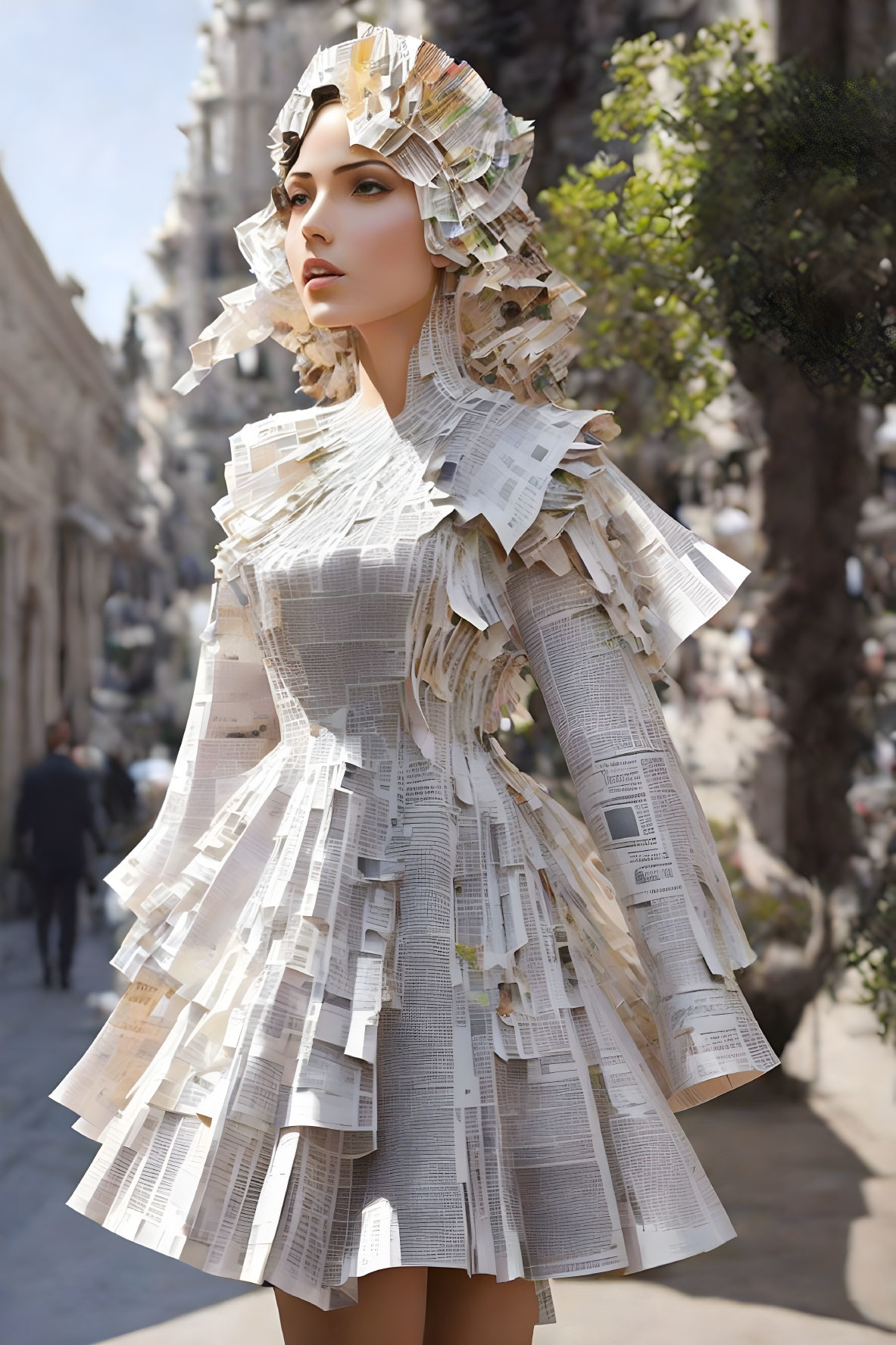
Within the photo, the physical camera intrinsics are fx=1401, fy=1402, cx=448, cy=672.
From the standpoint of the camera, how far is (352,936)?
164 cm

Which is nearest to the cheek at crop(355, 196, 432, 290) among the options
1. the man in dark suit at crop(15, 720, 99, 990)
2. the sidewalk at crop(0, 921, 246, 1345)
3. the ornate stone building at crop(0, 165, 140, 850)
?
the sidewalk at crop(0, 921, 246, 1345)

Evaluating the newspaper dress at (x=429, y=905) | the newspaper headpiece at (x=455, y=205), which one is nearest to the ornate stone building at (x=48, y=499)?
the newspaper headpiece at (x=455, y=205)

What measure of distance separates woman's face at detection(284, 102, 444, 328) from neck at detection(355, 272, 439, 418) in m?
0.04

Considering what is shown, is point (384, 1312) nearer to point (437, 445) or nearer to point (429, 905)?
point (429, 905)

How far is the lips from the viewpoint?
1868mm

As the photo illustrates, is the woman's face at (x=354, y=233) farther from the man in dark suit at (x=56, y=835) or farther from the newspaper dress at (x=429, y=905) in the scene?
the man in dark suit at (x=56, y=835)

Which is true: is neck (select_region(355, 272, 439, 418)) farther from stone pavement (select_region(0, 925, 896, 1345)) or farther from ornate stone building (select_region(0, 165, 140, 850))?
ornate stone building (select_region(0, 165, 140, 850))

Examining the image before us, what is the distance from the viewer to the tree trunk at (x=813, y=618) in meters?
5.66

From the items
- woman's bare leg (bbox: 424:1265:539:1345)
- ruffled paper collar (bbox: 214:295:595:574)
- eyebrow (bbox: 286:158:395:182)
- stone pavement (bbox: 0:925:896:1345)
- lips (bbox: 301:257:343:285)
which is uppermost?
eyebrow (bbox: 286:158:395:182)

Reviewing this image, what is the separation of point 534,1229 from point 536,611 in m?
A: 0.74

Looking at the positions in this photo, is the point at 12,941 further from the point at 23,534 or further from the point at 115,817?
the point at 23,534

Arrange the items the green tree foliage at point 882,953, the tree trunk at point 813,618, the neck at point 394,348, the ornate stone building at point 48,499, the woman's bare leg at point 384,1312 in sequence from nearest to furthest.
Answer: the woman's bare leg at point 384,1312
the neck at point 394,348
the green tree foliage at point 882,953
the tree trunk at point 813,618
the ornate stone building at point 48,499

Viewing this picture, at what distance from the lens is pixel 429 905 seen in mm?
1652

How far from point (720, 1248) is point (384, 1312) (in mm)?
2682
